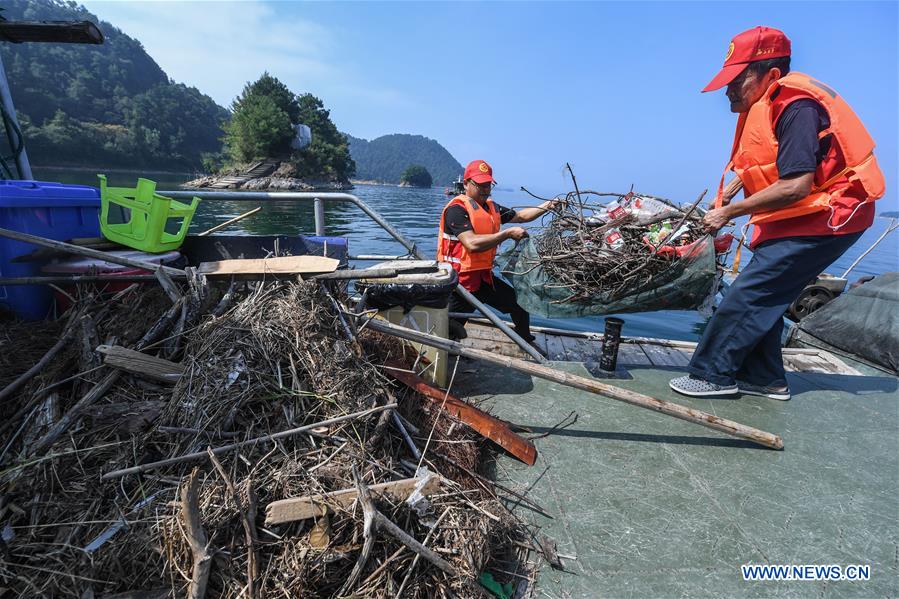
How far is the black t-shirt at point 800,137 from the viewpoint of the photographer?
247cm

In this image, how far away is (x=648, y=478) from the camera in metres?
2.34

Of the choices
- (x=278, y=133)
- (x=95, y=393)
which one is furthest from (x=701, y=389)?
(x=278, y=133)

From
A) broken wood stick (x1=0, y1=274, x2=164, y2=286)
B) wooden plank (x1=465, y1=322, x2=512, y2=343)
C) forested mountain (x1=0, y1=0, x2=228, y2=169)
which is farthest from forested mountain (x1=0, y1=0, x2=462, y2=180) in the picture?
broken wood stick (x1=0, y1=274, x2=164, y2=286)

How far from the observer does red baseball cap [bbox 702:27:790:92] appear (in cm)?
262

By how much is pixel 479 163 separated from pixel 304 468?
321 centimetres

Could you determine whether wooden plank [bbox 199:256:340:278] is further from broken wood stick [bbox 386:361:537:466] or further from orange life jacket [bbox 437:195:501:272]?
orange life jacket [bbox 437:195:501:272]

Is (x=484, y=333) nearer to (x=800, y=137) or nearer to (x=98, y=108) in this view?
(x=800, y=137)

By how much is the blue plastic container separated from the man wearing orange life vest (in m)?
4.47

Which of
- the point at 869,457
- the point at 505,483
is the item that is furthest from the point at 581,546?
the point at 869,457

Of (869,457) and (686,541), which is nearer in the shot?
(686,541)

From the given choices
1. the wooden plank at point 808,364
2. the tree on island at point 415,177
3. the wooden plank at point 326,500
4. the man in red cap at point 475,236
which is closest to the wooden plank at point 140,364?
the wooden plank at point 326,500

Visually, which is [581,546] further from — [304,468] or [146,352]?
[146,352]

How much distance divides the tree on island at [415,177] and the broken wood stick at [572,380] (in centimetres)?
12960

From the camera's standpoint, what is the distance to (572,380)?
245 centimetres
